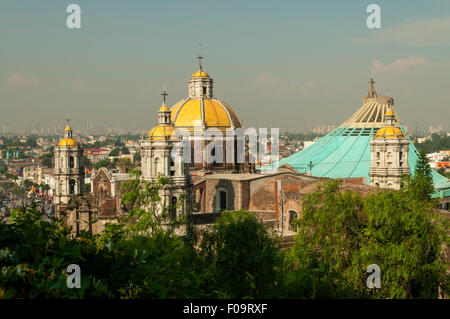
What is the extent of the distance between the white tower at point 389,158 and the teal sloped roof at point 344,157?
24.4 feet

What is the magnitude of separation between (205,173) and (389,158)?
12629mm

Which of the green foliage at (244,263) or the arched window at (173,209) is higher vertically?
the arched window at (173,209)

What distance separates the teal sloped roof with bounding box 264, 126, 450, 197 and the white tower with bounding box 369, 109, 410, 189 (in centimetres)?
A: 744

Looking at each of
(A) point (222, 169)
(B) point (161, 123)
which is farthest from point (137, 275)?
(A) point (222, 169)

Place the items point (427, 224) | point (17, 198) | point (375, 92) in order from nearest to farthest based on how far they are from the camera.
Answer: point (427, 224) → point (375, 92) → point (17, 198)

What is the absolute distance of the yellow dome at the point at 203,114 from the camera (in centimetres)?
3400

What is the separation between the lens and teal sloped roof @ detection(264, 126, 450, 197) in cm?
4347

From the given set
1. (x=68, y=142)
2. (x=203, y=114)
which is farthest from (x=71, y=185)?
(x=203, y=114)

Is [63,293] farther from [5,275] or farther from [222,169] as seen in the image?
[222,169]

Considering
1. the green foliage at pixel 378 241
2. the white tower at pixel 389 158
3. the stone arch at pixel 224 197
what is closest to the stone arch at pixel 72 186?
the stone arch at pixel 224 197

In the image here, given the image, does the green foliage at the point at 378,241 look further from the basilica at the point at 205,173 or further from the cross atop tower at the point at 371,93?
the cross atop tower at the point at 371,93

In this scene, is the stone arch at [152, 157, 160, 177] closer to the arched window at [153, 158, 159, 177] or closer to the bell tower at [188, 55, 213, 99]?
the arched window at [153, 158, 159, 177]
